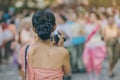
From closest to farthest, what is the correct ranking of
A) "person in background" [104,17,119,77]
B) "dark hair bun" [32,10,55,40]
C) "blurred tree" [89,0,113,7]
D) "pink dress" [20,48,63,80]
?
"pink dress" [20,48,63,80]
"dark hair bun" [32,10,55,40]
"blurred tree" [89,0,113,7]
"person in background" [104,17,119,77]

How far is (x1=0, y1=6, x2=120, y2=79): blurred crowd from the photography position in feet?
26.5

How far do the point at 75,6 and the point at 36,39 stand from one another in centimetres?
479

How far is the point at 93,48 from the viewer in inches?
321

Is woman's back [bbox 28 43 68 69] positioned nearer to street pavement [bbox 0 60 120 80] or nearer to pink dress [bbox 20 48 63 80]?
pink dress [bbox 20 48 63 80]

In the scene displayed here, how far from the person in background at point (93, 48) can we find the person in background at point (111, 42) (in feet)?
0.36

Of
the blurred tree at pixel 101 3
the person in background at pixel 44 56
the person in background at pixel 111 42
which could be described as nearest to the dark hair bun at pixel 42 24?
the person in background at pixel 44 56

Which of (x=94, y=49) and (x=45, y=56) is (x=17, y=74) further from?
(x=45, y=56)

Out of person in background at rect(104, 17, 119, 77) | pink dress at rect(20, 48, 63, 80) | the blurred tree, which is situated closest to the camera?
pink dress at rect(20, 48, 63, 80)

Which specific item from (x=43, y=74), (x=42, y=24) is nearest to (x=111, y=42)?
(x=42, y=24)

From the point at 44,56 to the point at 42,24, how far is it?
24cm

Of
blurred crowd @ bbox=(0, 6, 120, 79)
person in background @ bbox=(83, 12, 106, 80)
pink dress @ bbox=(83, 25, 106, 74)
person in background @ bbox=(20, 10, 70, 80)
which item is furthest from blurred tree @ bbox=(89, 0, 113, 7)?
person in background @ bbox=(20, 10, 70, 80)

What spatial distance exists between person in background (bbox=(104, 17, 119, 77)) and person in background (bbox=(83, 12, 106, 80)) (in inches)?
4.3

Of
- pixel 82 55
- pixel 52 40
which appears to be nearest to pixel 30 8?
pixel 82 55

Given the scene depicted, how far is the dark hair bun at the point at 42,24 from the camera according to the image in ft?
11.3
